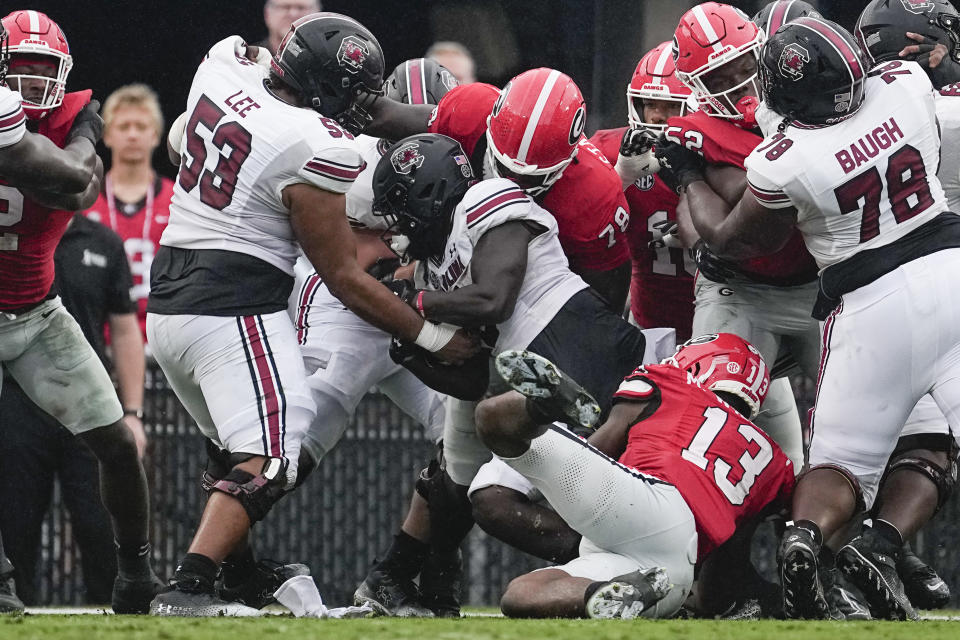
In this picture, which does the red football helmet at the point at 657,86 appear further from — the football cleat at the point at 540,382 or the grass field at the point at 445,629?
the grass field at the point at 445,629

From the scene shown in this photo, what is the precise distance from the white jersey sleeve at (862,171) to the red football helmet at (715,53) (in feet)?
1.67

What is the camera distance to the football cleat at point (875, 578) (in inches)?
163

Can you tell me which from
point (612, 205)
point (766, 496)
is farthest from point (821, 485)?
point (612, 205)

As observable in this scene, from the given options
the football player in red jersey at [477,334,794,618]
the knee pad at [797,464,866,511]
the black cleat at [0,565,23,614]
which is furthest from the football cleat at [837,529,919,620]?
the black cleat at [0,565,23,614]

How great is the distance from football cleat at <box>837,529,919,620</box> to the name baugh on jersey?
1.06m

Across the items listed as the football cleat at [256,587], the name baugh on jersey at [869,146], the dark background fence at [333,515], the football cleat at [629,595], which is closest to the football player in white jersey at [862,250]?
the name baugh on jersey at [869,146]

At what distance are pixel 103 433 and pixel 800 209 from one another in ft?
7.50

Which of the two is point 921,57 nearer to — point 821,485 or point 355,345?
point 821,485

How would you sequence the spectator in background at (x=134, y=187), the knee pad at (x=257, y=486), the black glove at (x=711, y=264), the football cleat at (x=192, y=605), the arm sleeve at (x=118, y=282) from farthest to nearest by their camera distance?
the spectator in background at (x=134, y=187) < the arm sleeve at (x=118, y=282) < the black glove at (x=711, y=264) < the knee pad at (x=257, y=486) < the football cleat at (x=192, y=605)

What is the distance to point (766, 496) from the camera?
14.1ft

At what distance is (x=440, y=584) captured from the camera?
16.2 ft

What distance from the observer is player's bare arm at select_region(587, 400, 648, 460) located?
4270 millimetres

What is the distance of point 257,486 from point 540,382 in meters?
0.92

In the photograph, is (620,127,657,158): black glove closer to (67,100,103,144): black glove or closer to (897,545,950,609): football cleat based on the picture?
(897,545,950,609): football cleat
